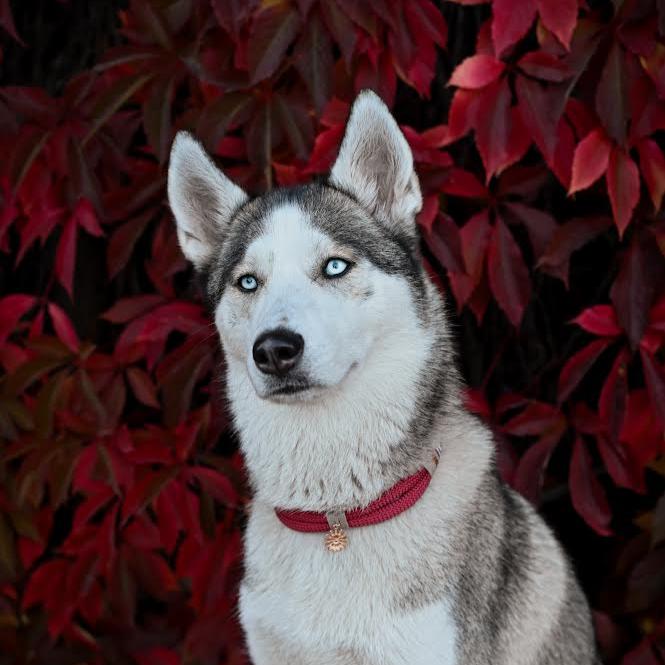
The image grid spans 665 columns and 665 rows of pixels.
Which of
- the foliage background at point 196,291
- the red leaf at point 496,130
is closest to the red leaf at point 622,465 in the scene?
the foliage background at point 196,291

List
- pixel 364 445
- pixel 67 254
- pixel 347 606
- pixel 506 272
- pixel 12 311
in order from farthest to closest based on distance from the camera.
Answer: pixel 12 311 < pixel 67 254 < pixel 506 272 < pixel 364 445 < pixel 347 606

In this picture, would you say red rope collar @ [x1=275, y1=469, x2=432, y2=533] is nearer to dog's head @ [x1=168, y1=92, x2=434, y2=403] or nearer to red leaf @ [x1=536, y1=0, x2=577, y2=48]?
dog's head @ [x1=168, y1=92, x2=434, y2=403]

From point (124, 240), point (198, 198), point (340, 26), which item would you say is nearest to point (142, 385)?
point (124, 240)

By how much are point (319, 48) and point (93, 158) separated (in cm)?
88

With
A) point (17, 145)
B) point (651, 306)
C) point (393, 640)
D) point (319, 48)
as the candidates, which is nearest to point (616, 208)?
point (651, 306)

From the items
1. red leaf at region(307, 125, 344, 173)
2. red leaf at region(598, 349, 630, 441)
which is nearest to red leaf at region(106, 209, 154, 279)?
red leaf at region(307, 125, 344, 173)

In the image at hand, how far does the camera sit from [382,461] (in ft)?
9.12

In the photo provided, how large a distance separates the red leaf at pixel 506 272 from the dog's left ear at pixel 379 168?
357 mm

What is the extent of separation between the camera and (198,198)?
126 inches

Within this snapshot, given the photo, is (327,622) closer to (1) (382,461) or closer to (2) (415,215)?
(1) (382,461)

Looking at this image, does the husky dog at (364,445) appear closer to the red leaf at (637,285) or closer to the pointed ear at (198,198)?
the pointed ear at (198,198)

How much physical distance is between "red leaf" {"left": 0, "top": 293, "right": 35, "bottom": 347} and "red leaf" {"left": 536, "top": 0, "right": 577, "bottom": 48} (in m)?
2.00

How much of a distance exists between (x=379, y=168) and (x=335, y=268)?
39 cm

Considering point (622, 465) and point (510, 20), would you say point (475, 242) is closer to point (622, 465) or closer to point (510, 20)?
point (510, 20)
